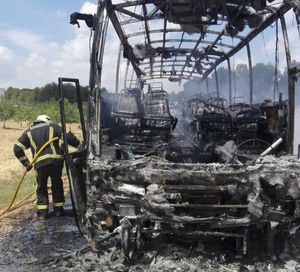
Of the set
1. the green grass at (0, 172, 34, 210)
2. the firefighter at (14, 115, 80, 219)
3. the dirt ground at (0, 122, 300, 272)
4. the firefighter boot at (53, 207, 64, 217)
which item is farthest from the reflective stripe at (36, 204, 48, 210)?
the green grass at (0, 172, 34, 210)

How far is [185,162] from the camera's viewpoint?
7039mm

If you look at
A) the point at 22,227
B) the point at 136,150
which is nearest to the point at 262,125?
the point at 136,150

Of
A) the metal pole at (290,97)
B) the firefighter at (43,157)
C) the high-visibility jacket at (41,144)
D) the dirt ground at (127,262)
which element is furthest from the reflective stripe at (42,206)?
the metal pole at (290,97)

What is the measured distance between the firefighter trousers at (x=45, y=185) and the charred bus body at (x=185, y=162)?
106cm

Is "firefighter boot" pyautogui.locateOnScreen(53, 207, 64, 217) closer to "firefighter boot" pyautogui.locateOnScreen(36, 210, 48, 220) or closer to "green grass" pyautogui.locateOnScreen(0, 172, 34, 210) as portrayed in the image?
"firefighter boot" pyautogui.locateOnScreen(36, 210, 48, 220)

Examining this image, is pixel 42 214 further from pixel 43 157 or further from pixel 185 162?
pixel 185 162

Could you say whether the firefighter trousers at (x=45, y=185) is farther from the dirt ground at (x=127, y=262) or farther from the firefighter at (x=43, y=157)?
the dirt ground at (x=127, y=262)

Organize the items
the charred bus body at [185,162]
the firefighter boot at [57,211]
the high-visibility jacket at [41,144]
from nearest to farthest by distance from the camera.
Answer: the charred bus body at [185,162]
the high-visibility jacket at [41,144]
the firefighter boot at [57,211]

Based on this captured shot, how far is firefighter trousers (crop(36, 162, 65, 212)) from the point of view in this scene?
7531 millimetres

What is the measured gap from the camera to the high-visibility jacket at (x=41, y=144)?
7492 millimetres

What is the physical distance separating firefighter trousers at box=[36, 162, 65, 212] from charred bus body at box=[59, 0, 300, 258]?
1.06m

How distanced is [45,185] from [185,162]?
7.71 ft

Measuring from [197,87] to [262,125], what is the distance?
9.60 metres

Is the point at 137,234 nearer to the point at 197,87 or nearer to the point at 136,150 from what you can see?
the point at 136,150
